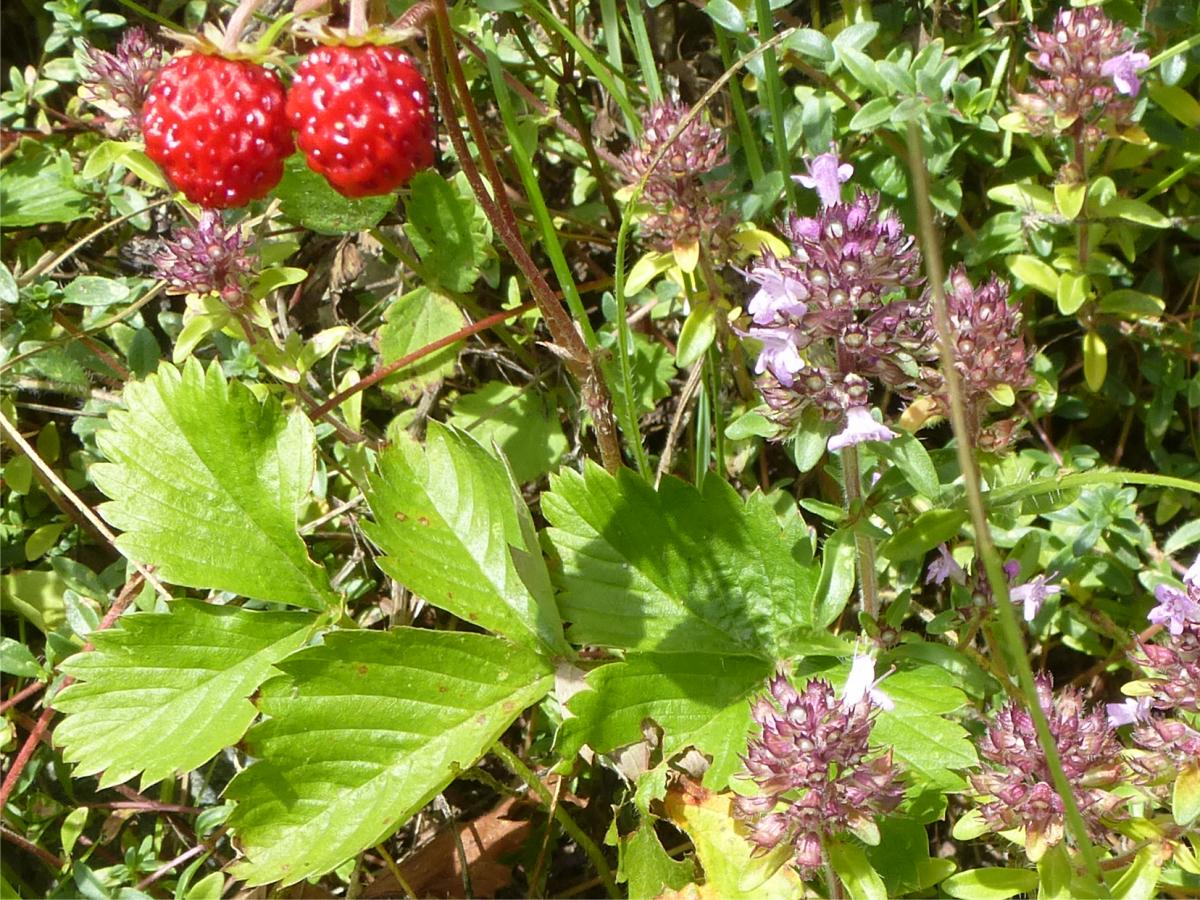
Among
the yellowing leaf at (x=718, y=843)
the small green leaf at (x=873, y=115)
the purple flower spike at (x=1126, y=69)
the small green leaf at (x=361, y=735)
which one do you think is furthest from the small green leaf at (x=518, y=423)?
the purple flower spike at (x=1126, y=69)

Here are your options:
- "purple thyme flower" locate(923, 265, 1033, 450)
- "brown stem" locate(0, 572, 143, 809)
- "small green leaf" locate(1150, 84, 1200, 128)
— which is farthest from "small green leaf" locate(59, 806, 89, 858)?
"small green leaf" locate(1150, 84, 1200, 128)

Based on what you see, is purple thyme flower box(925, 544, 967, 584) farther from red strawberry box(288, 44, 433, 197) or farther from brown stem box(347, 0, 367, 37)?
brown stem box(347, 0, 367, 37)

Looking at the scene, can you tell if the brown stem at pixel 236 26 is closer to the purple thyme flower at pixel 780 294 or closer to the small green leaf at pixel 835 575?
the purple thyme flower at pixel 780 294

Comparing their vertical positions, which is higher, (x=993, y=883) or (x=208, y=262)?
(x=208, y=262)

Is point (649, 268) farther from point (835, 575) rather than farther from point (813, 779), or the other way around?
point (813, 779)

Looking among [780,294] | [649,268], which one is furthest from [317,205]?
[780,294]

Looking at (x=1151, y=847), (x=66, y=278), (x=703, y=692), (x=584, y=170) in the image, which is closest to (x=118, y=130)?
(x=66, y=278)
